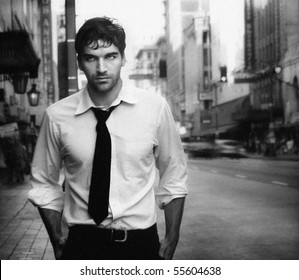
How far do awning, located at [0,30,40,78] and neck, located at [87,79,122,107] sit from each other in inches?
246

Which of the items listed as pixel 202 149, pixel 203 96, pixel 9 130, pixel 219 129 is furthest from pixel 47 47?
pixel 203 96

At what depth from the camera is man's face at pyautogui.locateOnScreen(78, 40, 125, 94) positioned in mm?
2367

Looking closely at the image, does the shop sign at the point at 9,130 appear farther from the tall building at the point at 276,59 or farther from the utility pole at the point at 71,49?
the tall building at the point at 276,59

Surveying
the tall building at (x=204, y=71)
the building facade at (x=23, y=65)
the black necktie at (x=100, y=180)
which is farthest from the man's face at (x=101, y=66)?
the tall building at (x=204, y=71)

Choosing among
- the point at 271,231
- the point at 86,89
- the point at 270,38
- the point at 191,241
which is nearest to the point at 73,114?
the point at 86,89

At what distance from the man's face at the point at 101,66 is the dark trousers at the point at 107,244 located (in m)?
0.52

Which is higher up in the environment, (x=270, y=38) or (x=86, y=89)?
(x=270, y=38)

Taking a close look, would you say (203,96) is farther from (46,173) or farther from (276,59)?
(46,173)

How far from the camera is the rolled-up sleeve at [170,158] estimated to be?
2.45 metres

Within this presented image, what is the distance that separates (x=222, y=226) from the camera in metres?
7.82

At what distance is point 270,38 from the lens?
33969mm
